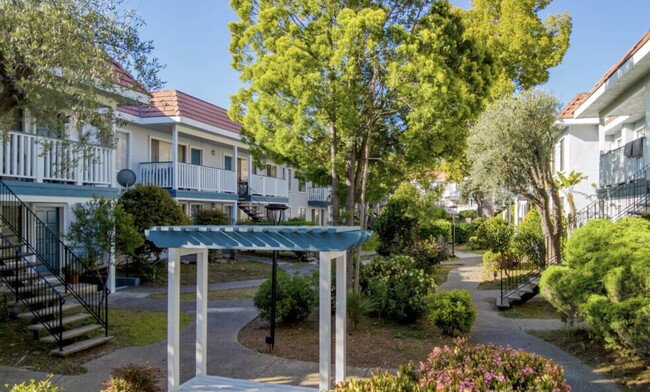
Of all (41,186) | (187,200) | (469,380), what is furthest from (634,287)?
(187,200)

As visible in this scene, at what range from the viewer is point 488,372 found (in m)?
4.63

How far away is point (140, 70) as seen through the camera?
7.87m

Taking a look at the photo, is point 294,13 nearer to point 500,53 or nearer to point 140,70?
point 140,70

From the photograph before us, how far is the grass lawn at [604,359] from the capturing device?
6.73 meters

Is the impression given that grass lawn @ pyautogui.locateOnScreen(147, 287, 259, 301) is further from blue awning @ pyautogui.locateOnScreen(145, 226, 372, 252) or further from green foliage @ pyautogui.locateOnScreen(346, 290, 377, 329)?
blue awning @ pyautogui.locateOnScreen(145, 226, 372, 252)

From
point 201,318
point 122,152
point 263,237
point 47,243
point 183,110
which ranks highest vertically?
point 183,110

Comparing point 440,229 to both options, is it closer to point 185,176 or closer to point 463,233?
point 463,233

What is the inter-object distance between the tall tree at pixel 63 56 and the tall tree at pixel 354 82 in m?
2.87

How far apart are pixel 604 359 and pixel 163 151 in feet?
61.0

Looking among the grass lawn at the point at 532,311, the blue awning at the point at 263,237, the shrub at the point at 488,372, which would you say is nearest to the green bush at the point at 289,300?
the blue awning at the point at 263,237

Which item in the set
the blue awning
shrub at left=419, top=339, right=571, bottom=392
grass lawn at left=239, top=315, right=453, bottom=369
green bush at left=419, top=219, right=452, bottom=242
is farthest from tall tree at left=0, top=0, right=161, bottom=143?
green bush at left=419, top=219, right=452, bottom=242

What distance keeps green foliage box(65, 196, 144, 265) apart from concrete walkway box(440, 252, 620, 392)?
8861 millimetres

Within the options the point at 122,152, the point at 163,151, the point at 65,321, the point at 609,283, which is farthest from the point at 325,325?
the point at 163,151

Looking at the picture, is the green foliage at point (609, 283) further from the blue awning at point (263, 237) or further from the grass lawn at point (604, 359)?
the blue awning at point (263, 237)
